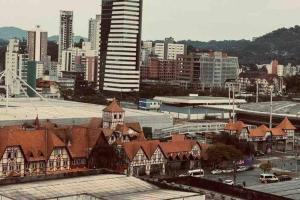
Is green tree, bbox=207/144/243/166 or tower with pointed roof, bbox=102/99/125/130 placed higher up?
tower with pointed roof, bbox=102/99/125/130

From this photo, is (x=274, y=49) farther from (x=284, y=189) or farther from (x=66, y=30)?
(x=284, y=189)

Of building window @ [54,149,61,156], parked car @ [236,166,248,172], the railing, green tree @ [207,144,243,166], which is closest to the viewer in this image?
building window @ [54,149,61,156]

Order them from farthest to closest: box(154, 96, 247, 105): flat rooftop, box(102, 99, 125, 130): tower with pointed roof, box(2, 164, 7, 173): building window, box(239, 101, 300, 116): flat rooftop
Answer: box(154, 96, 247, 105): flat rooftop → box(239, 101, 300, 116): flat rooftop → box(102, 99, 125, 130): tower with pointed roof → box(2, 164, 7, 173): building window

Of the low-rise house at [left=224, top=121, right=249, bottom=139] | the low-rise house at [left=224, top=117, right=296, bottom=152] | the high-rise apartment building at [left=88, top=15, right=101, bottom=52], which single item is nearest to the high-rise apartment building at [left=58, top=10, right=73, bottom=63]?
the high-rise apartment building at [left=88, top=15, right=101, bottom=52]

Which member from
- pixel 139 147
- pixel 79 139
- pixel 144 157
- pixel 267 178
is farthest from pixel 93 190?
pixel 267 178

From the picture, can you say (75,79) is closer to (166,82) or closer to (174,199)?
(166,82)

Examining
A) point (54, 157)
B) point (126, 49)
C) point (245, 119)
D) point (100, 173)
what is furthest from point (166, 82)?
point (100, 173)

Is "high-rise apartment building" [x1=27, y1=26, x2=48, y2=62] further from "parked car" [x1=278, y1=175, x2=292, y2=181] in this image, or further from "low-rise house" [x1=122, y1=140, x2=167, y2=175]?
"parked car" [x1=278, y1=175, x2=292, y2=181]
